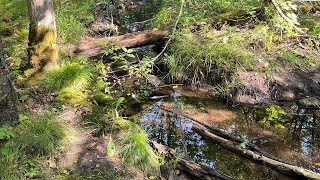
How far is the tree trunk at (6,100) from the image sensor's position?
3.71 meters

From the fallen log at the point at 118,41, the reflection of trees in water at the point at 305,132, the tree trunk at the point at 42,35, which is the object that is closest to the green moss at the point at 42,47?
the tree trunk at the point at 42,35

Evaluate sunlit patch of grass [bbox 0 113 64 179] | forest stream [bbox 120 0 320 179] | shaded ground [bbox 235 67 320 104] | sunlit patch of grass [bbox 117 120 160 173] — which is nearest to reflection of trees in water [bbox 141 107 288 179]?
forest stream [bbox 120 0 320 179]

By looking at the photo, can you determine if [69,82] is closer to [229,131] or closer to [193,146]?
[193,146]

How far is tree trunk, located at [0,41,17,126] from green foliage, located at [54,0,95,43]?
2835 mm

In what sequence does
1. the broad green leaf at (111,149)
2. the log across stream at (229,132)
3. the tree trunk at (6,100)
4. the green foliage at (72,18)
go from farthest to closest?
the green foliage at (72,18)
the log across stream at (229,132)
the broad green leaf at (111,149)
the tree trunk at (6,100)

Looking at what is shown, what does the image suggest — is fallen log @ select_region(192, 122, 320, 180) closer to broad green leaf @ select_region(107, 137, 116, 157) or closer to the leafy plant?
the leafy plant

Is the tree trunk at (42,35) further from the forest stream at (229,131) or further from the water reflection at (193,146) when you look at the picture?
the water reflection at (193,146)

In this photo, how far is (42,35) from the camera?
4816mm

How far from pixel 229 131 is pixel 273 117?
3.13 feet

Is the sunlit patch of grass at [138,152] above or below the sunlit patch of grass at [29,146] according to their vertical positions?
below

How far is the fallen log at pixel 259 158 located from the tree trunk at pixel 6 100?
8.64 ft

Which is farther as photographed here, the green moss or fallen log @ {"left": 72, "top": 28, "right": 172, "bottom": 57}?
fallen log @ {"left": 72, "top": 28, "right": 172, "bottom": 57}

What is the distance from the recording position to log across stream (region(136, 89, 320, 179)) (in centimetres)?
435

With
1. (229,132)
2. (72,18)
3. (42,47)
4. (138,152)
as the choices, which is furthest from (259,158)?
(72,18)
